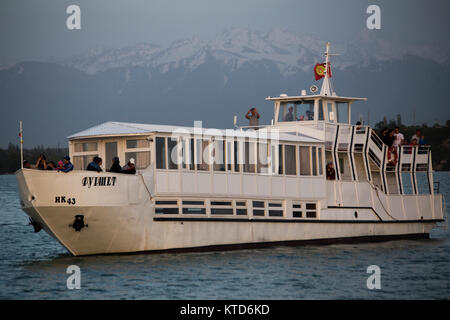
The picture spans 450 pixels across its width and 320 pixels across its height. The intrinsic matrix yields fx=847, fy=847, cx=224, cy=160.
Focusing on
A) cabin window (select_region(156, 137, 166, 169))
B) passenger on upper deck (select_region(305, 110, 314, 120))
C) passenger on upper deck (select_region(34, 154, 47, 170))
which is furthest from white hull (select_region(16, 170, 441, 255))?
passenger on upper deck (select_region(305, 110, 314, 120))

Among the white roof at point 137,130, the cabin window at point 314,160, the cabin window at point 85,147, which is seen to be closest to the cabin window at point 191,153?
the white roof at point 137,130

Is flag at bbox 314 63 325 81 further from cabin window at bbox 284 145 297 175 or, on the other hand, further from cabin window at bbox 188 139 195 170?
cabin window at bbox 188 139 195 170

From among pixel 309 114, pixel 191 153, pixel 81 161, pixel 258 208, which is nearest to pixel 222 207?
pixel 258 208

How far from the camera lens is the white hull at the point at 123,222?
963 inches

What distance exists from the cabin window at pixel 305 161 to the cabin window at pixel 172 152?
558 cm

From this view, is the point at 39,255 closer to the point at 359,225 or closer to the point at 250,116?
the point at 250,116

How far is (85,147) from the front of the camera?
28219 millimetres

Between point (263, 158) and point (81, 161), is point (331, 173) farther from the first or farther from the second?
point (81, 161)

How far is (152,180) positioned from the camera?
26125 millimetres

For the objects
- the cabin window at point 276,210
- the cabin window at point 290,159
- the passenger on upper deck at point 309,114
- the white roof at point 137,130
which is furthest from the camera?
the passenger on upper deck at point 309,114

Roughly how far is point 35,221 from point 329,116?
42.1 ft

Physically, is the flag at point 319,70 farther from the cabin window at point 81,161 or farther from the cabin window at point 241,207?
the cabin window at point 81,161

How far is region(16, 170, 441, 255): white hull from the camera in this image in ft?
80.3
